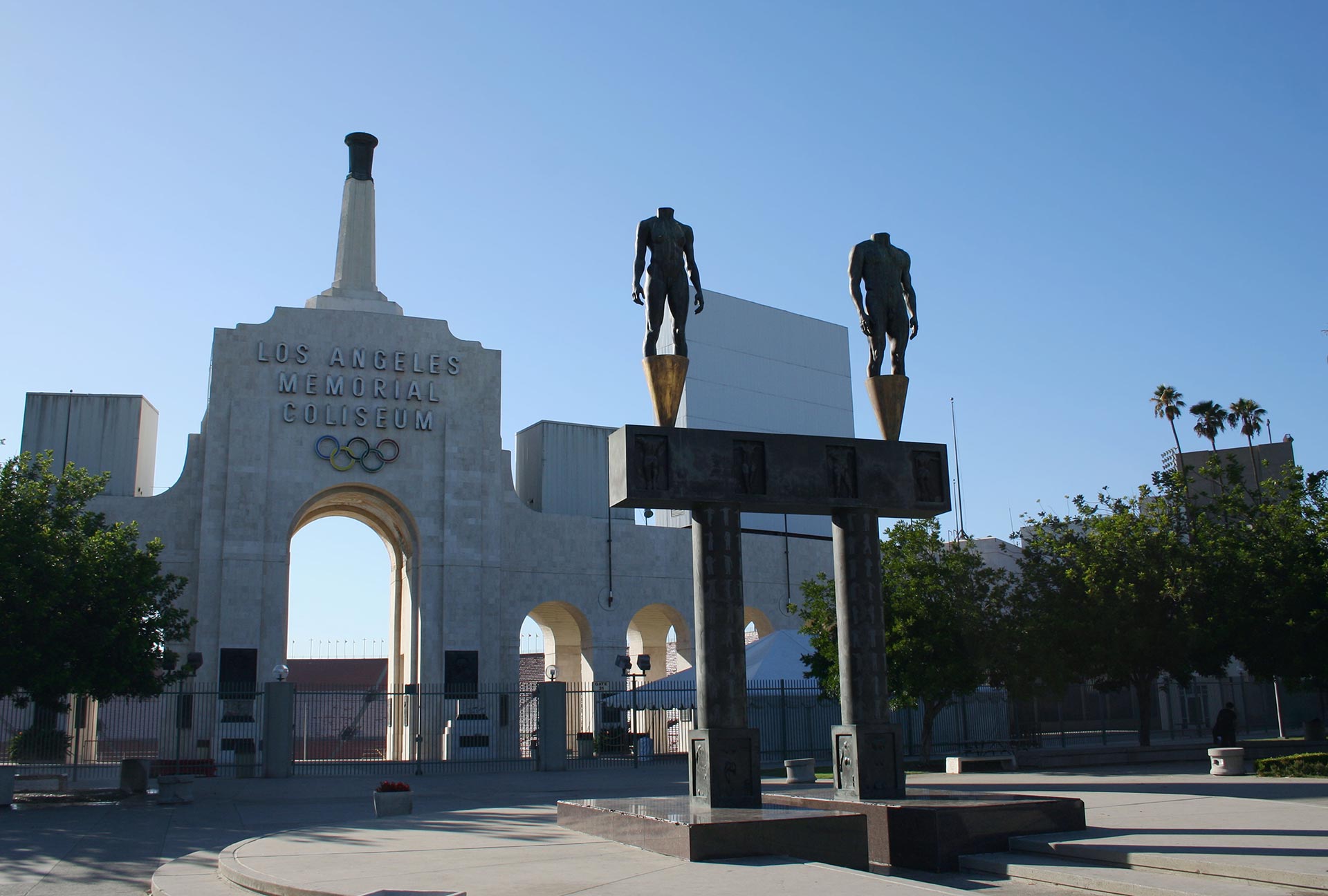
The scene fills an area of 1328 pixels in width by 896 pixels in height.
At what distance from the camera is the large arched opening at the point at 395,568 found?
45656 mm

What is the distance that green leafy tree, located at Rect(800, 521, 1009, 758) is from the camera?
31.7 m

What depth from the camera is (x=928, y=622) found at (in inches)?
1257

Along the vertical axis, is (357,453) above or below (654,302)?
above

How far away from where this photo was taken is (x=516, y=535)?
4856cm

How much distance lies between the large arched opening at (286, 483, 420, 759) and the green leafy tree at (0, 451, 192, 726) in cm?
1454

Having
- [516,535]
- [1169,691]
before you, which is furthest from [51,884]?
[1169,691]

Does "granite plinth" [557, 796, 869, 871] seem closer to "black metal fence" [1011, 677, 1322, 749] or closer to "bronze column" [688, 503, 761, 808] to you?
"bronze column" [688, 503, 761, 808]

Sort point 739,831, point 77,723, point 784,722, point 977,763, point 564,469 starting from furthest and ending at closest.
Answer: point 564,469, point 784,722, point 77,723, point 977,763, point 739,831

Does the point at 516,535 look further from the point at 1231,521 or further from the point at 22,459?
the point at 1231,521

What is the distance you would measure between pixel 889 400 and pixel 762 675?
992 inches

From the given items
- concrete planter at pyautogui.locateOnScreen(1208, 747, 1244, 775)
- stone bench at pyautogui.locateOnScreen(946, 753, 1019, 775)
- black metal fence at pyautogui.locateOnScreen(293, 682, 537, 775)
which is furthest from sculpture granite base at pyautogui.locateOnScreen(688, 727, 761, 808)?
black metal fence at pyautogui.locateOnScreen(293, 682, 537, 775)

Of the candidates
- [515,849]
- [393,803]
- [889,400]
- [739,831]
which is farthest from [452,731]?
[739,831]

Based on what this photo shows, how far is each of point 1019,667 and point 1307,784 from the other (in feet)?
33.9

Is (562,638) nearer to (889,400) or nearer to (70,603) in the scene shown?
(70,603)
